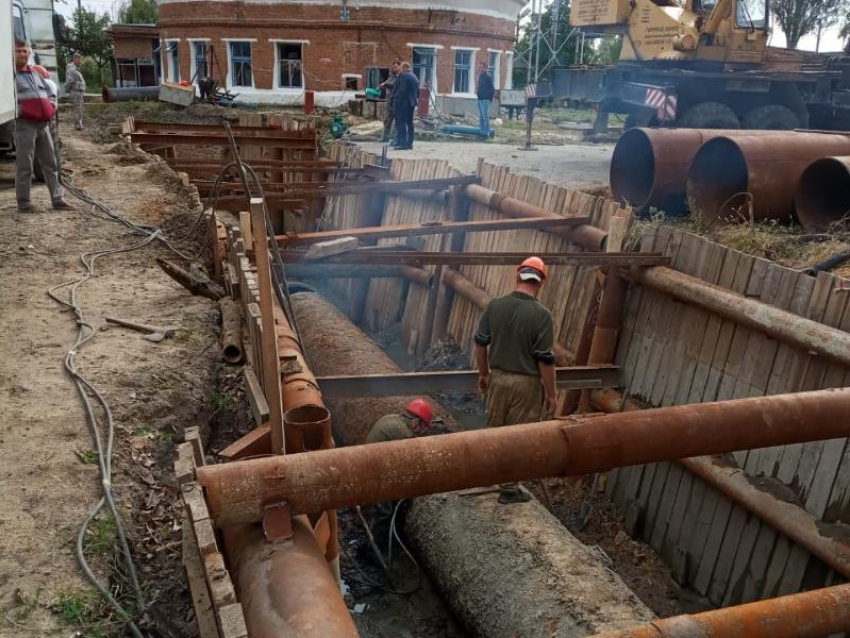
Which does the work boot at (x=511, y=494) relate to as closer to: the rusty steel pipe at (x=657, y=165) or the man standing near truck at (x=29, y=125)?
the rusty steel pipe at (x=657, y=165)

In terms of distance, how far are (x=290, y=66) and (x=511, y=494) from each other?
26.0 m

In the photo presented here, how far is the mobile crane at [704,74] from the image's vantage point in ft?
39.9

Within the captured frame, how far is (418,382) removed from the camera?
6.28 meters

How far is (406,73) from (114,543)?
547 inches

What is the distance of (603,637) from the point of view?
1.83 meters

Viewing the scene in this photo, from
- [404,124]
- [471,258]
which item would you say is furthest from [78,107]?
[471,258]

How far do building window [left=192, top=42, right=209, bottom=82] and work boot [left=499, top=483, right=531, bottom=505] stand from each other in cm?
2791

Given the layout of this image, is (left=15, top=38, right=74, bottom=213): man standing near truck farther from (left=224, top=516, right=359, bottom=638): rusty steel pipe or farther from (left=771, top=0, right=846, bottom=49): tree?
(left=771, top=0, right=846, bottom=49): tree

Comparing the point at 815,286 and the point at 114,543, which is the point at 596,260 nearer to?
the point at 815,286

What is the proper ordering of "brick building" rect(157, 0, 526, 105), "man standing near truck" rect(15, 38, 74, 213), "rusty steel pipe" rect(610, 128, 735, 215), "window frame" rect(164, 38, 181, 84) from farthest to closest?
"window frame" rect(164, 38, 181, 84) → "brick building" rect(157, 0, 526, 105) → "man standing near truck" rect(15, 38, 74, 213) → "rusty steel pipe" rect(610, 128, 735, 215)

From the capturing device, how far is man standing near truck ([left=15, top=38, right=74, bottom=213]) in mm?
8906

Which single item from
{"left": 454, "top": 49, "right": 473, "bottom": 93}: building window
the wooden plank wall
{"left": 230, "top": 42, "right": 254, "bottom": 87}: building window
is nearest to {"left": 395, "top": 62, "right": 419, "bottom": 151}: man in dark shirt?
the wooden plank wall

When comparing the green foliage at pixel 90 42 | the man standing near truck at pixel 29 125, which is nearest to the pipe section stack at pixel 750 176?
the man standing near truck at pixel 29 125

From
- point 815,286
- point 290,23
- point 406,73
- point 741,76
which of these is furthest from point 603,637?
point 290,23
